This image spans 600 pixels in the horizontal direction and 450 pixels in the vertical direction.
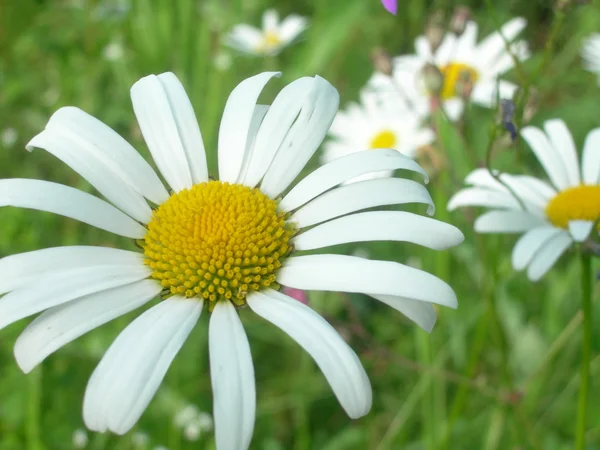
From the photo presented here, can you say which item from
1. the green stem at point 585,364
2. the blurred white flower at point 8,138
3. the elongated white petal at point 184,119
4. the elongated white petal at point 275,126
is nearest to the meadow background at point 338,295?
the blurred white flower at point 8,138

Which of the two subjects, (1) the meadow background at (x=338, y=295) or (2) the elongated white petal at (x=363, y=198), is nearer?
(2) the elongated white petal at (x=363, y=198)

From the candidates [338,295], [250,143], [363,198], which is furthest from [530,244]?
[338,295]

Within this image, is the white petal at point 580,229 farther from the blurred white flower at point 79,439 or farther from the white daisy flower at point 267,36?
the white daisy flower at point 267,36

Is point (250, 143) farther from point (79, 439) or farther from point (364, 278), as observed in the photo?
A: point (79, 439)

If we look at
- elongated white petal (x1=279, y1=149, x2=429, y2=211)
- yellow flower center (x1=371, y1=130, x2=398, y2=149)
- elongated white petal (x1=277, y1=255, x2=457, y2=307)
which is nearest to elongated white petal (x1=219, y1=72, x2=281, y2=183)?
elongated white petal (x1=279, y1=149, x2=429, y2=211)

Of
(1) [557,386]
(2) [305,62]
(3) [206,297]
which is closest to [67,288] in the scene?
(3) [206,297]

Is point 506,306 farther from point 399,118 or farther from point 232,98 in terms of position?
point 232,98

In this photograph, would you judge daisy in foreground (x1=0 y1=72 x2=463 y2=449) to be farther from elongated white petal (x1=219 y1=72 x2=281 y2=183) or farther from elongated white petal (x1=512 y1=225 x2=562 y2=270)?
elongated white petal (x1=512 y1=225 x2=562 y2=270)
